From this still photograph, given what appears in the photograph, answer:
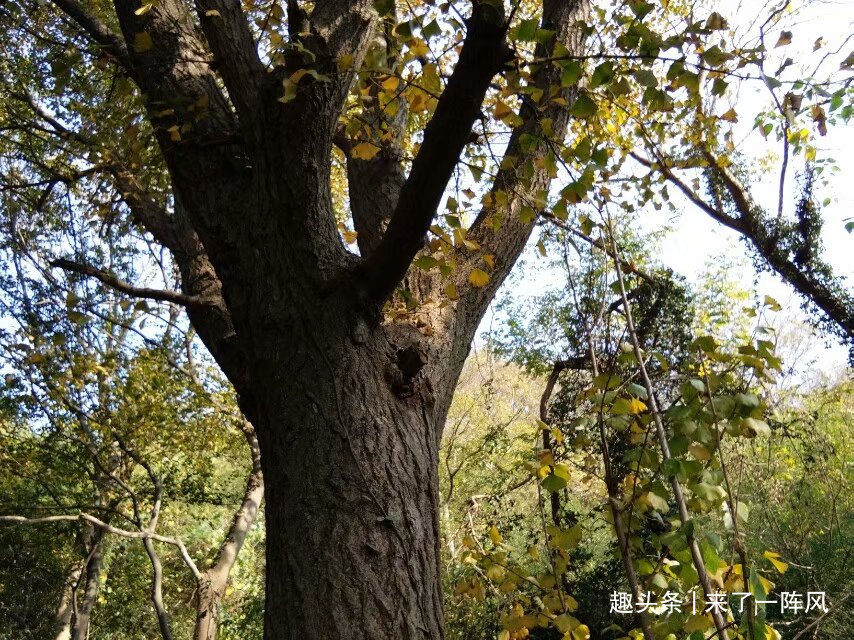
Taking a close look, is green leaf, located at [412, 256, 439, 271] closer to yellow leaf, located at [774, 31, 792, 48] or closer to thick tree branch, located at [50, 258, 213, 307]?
thick tree branch, located at [50, 258, 213, 307]

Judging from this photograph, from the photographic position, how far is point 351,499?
4.35ft

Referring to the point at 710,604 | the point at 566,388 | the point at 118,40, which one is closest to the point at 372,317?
the point at 710,604

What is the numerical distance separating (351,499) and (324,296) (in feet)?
1.57

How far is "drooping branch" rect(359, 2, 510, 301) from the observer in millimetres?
1113

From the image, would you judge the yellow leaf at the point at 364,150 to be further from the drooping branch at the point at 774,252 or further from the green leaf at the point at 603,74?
the drooping branch at the point at 774,252

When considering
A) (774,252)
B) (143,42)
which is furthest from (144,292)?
(774,252)

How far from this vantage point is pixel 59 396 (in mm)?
4809

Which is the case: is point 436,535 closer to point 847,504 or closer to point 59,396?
point 59,396

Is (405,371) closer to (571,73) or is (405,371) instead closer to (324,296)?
(324,296)

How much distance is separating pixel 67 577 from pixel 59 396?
304cm

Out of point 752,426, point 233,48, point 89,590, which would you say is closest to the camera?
point 752,426

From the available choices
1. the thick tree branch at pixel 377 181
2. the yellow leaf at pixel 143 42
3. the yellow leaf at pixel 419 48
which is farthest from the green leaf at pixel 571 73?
the yellow leaf at pixel 143 42

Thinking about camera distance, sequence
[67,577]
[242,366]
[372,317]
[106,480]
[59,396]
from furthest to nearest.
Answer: [67,577], [106,480], [59,396], [242,366], [372,317]

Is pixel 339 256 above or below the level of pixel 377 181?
below
